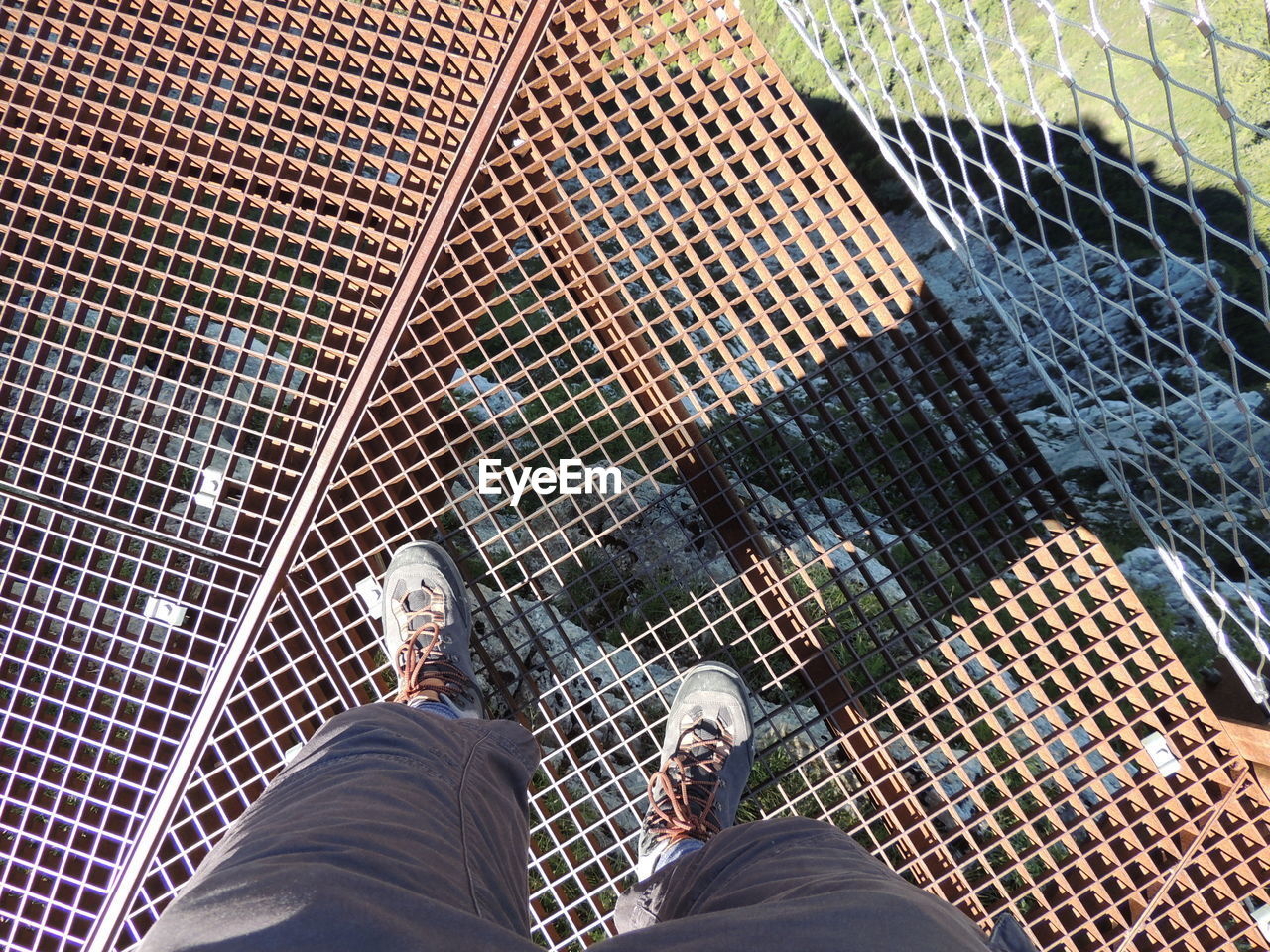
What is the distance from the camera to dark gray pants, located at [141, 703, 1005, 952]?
909mm

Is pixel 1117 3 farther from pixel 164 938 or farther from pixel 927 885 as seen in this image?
pixel 164 938

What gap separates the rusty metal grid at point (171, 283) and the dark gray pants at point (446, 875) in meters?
0.83

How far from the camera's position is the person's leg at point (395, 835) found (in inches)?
35.4

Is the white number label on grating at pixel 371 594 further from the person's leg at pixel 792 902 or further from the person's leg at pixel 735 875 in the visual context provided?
the person's leg at pixel 792 902

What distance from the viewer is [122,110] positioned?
194cm

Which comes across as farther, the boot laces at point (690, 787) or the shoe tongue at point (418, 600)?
the shoe tongue at point (418, 600)

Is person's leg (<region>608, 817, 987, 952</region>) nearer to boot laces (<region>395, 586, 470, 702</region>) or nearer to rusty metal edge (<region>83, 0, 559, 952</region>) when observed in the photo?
boot laces (<region>395, 586, 470, 702</region>)

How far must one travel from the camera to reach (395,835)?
1131 mm

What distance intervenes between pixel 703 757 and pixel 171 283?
209 centimetres

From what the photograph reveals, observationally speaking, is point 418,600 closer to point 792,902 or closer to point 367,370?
point 367,370

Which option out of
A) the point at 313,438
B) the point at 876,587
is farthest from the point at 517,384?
the point at 876,587

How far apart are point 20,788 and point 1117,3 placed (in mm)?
4282

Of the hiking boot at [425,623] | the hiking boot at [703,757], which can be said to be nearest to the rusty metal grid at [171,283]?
the hiking boot at [425,623]

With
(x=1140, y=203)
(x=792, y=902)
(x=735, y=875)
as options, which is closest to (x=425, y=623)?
(x=735, y=875)
